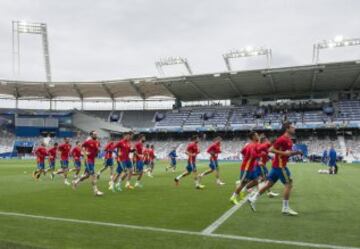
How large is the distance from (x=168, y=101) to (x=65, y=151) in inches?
2361

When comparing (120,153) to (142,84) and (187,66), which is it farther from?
(142,84)

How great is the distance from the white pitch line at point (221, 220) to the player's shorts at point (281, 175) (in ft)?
4.83

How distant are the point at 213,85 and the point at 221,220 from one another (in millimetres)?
57565

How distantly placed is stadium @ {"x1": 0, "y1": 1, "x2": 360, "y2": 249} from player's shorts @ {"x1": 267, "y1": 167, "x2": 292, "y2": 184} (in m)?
0.03

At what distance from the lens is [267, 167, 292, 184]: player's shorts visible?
33.4ft

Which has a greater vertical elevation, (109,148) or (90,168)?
(109,148)

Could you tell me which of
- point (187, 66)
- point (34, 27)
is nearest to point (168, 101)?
point (187, 66)

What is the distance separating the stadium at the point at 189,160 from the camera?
827 cm

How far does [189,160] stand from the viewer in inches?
707

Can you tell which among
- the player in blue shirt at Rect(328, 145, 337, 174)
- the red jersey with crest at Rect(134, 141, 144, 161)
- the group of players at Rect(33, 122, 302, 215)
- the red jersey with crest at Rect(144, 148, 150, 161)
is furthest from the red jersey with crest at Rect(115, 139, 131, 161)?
the player in blue shirt at Rect(328, 145, 337, 174)

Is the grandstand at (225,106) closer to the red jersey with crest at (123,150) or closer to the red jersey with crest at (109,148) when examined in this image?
the red jersey with crest at (109,148)

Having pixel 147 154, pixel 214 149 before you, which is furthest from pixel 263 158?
pixel 147 154

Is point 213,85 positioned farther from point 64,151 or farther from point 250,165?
point 250,165

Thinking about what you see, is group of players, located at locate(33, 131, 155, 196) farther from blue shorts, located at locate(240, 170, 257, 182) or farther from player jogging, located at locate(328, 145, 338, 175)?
player jogging, located at locate(328, 145, 338, 175)
